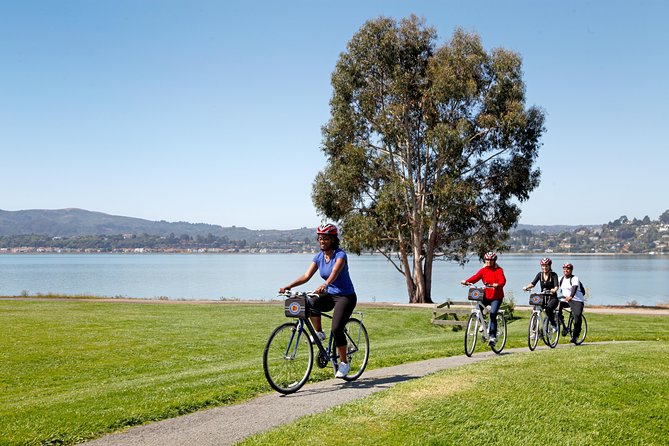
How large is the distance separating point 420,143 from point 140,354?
24.8m

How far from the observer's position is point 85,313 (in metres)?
26.5

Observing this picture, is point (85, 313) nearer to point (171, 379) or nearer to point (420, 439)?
point (171, 379)

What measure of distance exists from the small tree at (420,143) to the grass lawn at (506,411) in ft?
82.7

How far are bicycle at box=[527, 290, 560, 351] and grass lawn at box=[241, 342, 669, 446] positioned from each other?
13.4 feet

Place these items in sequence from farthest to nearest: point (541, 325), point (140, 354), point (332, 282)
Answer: point (140, 354), point (541, 325), point (332, 282)

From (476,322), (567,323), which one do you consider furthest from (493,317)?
(567,323)

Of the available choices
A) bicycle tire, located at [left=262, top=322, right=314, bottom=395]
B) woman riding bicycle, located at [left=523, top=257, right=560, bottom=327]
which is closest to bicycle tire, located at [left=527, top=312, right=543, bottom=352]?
woman riding bicycle, located at [left=523, top=257, right=560, bottom=327]

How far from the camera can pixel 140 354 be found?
53.1 ft

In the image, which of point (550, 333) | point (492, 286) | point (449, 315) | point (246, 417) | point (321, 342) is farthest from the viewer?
point (449, 315)

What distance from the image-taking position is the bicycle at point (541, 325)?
15133 millimetres

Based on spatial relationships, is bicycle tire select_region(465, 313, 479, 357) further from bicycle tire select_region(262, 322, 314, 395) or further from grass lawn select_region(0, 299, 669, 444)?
bicycle tire select_region(262, 322, 314, 395)

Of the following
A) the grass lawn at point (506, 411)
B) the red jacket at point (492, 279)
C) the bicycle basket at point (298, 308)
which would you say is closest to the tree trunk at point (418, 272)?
the red jacket at point (492, 279)

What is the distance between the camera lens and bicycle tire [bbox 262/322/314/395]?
9070 mm

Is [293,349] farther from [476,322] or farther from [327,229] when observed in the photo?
[476,322]
